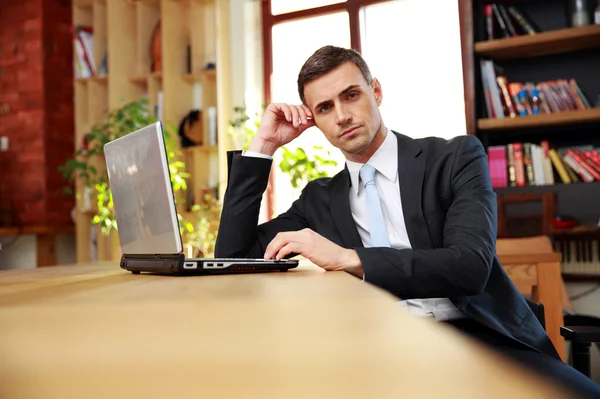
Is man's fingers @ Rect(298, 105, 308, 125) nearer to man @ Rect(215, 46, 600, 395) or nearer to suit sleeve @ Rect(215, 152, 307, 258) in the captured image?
man @ Rect(215, 46, 600, 395)

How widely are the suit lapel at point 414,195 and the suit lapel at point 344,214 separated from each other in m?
0.15

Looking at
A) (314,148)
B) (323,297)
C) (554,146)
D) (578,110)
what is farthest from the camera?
(314,148)

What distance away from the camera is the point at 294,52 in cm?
457

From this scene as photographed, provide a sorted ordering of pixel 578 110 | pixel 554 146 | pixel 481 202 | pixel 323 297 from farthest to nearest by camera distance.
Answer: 1. pixel 554 146
2. pixel 578 110
3. pixel 481 202
4. pixel 323 297

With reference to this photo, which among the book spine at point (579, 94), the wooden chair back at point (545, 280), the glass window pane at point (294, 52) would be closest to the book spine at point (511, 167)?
the book spine at point (579, 94)

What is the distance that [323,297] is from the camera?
57cm

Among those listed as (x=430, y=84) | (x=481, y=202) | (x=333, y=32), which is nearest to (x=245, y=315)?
(x=481, y=202)

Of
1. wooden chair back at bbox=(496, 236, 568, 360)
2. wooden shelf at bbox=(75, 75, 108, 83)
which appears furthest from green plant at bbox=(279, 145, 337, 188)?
wooden shelf at bbox=(75, 75, 108, 83)

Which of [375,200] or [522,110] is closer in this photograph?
[375,200]

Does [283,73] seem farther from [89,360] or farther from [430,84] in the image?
[89,360]

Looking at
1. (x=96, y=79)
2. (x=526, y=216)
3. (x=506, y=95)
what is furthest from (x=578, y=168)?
(x=96, y=79)

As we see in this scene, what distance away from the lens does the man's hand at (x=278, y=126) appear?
1705 millimetres

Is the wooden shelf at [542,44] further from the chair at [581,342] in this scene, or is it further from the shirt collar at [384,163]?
the chair at [581,342]

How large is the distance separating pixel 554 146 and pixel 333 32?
1.91 meters
